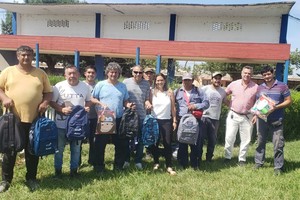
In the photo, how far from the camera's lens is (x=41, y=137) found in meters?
4.29

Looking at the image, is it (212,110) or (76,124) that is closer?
(76,124)

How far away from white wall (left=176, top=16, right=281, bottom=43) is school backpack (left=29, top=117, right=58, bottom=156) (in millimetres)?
17740

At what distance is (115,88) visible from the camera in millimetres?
5035

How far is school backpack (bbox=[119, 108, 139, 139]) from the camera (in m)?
5.08

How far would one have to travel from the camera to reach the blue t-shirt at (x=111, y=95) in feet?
16.4

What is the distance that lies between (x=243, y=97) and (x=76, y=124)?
300 centimetres

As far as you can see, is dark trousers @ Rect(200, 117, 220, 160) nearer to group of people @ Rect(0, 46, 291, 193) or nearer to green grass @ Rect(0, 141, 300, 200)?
group of people @ Rect(0, 46, 291, 193)

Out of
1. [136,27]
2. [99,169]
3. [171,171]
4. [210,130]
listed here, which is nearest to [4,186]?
[99,169]

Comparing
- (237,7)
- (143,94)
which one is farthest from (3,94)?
(237,7)

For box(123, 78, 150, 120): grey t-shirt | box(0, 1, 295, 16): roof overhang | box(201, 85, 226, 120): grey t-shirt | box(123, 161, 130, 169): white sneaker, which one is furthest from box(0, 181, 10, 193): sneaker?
box(0, 1, 295, 16): roof overhang

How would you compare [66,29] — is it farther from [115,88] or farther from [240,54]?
[115,88]

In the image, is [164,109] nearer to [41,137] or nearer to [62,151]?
[62,151]

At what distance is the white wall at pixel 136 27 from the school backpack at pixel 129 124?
16.9 meters

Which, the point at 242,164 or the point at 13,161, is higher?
the point at 13,161
